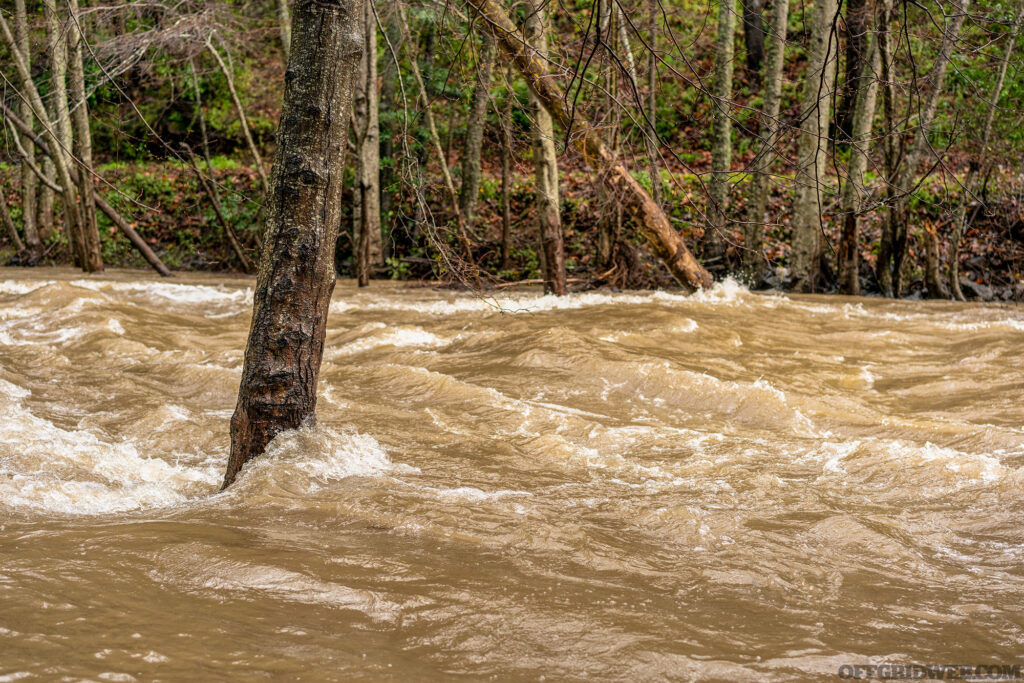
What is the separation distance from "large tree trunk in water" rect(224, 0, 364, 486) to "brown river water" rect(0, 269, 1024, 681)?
0.28 m

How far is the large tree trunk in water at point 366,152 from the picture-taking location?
13.8m

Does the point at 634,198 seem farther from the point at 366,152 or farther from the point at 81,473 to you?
the point at 81,473

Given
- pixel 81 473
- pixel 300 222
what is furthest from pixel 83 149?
pixel 300 222

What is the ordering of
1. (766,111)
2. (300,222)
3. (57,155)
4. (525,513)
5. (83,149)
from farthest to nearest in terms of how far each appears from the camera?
(766,111) → (83,149) → (57,155) → (300,222) → (525,513)

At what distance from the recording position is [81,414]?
18.1ft

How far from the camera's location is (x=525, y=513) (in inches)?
145

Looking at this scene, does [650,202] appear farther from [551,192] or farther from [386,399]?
[386,399]

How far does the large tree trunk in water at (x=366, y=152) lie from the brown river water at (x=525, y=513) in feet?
20.6

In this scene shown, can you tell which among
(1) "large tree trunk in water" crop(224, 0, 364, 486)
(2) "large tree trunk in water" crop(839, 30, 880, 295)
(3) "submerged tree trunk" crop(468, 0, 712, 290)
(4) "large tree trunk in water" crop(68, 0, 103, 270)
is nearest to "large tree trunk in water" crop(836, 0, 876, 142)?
(2) "large tree trunk in water" crop(839, 30, 880, 295)

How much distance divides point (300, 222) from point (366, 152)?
1163cm

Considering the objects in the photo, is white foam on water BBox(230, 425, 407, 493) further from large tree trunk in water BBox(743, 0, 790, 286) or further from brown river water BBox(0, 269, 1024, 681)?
large tree trunk in water BBox(743, 0, 790, 286)

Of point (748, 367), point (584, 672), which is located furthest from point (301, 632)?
point (748, 367)

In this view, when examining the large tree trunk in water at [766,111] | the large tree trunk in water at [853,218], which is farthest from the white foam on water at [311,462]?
the large tree trunk in water at [766,111]

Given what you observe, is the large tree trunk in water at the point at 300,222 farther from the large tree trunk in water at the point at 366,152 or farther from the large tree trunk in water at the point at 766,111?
the large tree trunk in water at the point at 766,111
